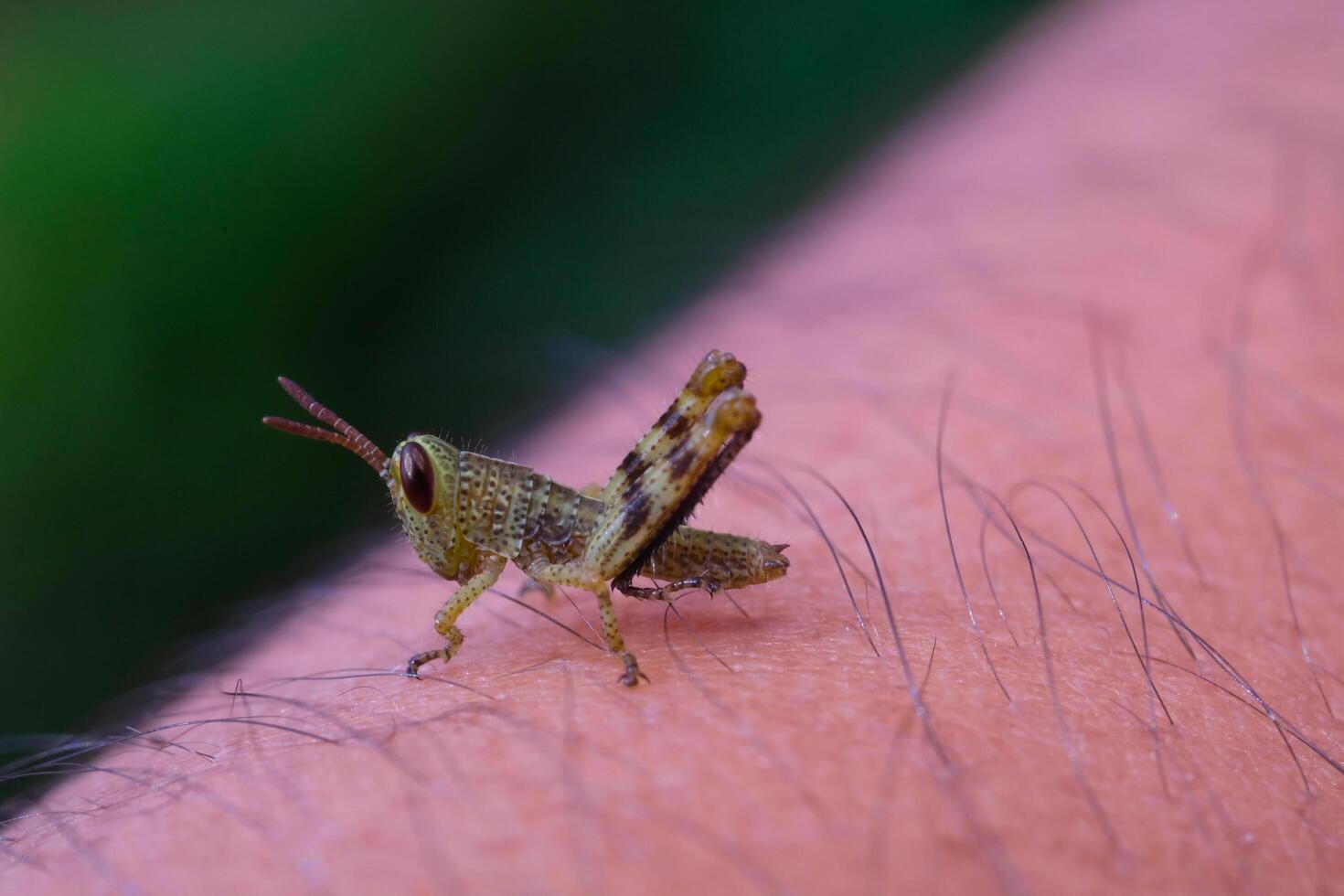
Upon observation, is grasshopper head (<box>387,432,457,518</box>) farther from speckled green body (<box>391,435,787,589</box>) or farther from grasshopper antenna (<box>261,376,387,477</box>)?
grasshopper antenna (<box>261,376,387,477</box>)

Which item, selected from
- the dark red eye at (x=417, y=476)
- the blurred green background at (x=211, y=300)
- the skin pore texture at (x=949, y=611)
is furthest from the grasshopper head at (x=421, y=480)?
the blurred green background at (x=211, y=300)

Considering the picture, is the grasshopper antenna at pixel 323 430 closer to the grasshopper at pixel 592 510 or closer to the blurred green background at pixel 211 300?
the grasshopper at pixel 592 510

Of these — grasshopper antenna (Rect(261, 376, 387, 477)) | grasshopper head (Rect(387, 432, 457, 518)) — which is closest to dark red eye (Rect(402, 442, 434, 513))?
grasshopper head (Rect(387, 432, 457, 518))

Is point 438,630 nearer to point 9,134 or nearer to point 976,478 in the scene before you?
point 976,478

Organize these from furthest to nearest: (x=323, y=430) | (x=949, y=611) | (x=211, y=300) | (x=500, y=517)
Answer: (x=211, y=300)
(x=500, y=517)
(x=323, y=430)
(x=949, y=611)

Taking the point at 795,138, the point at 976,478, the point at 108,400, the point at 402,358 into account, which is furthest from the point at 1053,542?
the point at 795,138

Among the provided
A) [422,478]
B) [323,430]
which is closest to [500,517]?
[422,478]

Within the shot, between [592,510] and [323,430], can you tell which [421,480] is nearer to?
[323,430]
